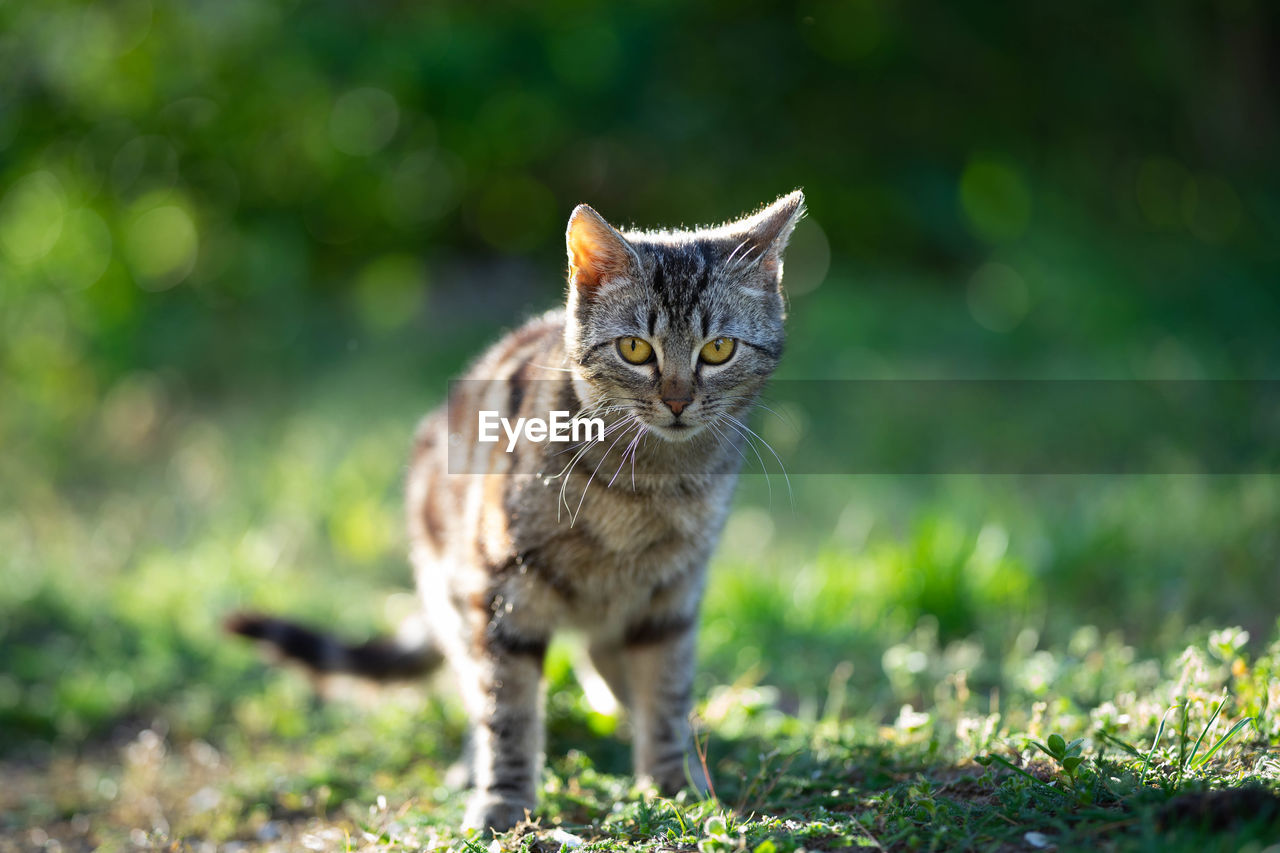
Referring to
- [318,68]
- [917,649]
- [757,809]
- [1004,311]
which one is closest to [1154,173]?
[1004,311]

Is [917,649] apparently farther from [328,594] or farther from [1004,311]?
[1004,311]

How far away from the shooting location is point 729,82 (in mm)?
7512

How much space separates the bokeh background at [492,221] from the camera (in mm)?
5531

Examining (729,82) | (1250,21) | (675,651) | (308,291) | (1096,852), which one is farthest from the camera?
(308,291)

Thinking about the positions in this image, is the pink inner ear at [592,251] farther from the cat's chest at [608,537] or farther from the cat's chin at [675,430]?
the cat's chest at [608,537]

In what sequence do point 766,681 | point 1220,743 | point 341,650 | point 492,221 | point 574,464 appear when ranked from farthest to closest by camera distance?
1. point 492,221
2. point 766,681
3. point 341,650
4. point 574,464
5. point 1220,743

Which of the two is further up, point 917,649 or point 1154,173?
point 1154,173

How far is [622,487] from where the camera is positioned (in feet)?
9.03

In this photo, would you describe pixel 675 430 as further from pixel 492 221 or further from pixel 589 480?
pixel 492 221

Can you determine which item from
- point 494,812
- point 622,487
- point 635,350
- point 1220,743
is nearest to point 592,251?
point 635,350

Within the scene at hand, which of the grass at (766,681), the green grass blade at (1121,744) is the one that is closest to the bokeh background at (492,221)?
the grass at (766,681)

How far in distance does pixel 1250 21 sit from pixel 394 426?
20.2 feet

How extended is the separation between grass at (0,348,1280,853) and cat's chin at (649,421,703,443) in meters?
0.87

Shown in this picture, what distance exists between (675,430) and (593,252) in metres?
0.51
